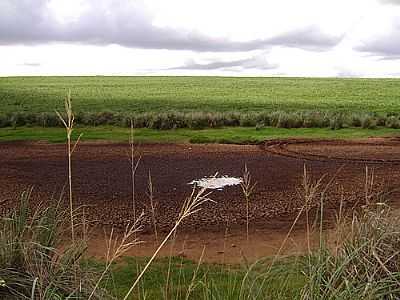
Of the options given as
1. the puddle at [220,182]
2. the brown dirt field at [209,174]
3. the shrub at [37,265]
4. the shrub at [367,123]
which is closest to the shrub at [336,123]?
the shrub at [367,123]

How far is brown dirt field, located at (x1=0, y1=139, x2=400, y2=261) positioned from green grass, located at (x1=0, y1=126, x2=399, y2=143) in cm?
157

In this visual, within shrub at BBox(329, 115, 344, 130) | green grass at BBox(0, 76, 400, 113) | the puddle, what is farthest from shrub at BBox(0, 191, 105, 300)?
green grass at BBox(0, 76, 400, 113)

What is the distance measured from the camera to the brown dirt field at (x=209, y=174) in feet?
32.8

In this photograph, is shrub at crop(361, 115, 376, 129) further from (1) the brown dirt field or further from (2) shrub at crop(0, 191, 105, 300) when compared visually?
(2) shrub at crop(0, 191, 105, 300)

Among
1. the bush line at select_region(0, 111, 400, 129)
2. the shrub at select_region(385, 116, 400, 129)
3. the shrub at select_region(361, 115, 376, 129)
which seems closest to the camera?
the shrub at select_region(361, 115, 376, 129)

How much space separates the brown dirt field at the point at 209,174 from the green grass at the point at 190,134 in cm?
157

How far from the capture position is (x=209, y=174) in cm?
1535

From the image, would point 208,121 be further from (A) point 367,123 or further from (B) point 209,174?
(B) point 209,174

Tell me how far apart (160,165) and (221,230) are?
285 inches

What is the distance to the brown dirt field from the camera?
1001 cm

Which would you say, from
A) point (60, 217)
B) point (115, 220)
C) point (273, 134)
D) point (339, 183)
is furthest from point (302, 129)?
point (60, 217)

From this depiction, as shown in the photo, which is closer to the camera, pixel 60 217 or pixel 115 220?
pixel 60 217

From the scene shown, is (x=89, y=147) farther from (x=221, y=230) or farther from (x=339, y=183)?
(x=221, y=230)

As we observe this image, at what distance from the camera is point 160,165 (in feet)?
56.1
